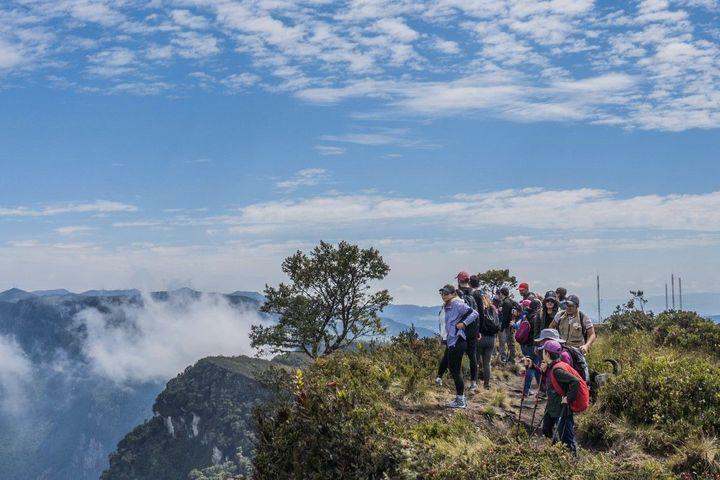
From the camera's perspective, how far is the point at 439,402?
12.4 meters

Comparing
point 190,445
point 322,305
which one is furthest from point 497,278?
point 190,445

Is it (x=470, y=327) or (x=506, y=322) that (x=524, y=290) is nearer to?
(x=506, y=322)

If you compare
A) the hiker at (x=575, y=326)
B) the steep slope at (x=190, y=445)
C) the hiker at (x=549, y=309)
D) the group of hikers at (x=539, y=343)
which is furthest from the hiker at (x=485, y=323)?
the steep slope at (x=190, y=445)

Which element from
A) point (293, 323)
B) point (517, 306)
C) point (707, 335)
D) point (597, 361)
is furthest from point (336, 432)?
point (293, 323)

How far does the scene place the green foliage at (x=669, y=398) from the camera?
10.7 metres

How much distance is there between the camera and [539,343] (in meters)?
13.4

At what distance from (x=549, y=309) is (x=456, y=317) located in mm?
2421

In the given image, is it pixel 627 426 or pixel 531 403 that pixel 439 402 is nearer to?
pixel 531 403

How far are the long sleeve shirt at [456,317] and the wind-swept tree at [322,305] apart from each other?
15.1 metres

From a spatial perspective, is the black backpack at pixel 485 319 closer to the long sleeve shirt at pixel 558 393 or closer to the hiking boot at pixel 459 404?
the hiking boot at pixel 459 404

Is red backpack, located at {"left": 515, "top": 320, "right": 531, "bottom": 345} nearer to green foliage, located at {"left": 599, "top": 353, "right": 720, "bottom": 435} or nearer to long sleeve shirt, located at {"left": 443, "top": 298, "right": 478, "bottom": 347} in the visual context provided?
long sleeve shirt, located at {"left": 443, "top": 298, "right": 478, "bottom": 347}

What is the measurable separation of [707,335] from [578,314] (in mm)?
8577

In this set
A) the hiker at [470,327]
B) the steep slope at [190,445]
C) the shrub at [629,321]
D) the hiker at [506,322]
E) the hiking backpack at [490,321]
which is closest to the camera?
the hiker at [470,327]

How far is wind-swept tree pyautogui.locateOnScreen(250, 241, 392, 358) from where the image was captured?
28.0 meters
